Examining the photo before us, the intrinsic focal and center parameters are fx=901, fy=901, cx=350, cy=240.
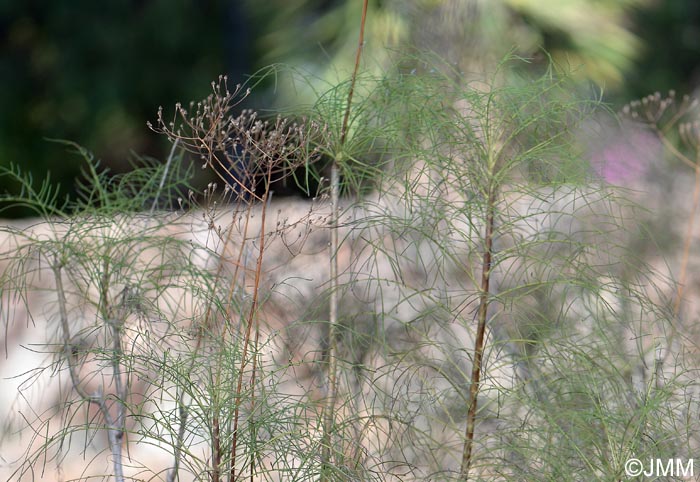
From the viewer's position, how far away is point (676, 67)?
16.0 feet

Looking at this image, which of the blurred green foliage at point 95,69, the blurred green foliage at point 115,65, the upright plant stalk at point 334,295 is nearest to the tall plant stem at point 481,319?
the upright plant stalk at point 334,295

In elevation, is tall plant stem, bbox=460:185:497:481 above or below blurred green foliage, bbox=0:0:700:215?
below

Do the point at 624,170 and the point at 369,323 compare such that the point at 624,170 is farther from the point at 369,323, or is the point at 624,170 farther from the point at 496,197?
the point at 496,197
